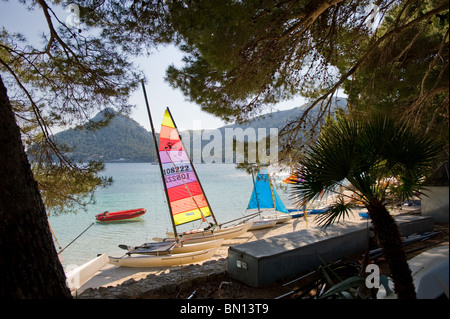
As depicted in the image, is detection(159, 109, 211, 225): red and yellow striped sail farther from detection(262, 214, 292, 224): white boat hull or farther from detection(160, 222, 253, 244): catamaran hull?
detection(262, 214, 292, 224): white boat hull

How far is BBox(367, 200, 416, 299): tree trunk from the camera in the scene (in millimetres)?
1774

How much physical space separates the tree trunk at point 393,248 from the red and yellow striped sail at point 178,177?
8984 mm

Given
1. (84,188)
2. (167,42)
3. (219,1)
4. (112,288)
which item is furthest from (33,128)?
(219,1)

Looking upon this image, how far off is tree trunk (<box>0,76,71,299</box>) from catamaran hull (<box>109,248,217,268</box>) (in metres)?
7.13

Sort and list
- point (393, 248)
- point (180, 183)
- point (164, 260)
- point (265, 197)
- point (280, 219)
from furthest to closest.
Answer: point (265, 197) → point (280, 219) → point (180, 183) → point (164, 260) → point (393, 248)

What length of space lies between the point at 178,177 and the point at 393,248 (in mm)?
9570

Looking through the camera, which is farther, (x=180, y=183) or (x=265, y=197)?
(x=265, y=197)

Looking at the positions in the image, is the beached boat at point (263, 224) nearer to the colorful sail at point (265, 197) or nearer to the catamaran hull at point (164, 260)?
the colorful sail at point (265, 197)

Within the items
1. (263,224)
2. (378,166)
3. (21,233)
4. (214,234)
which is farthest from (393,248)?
(263,224)

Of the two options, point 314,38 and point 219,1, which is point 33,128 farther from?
point 314,38

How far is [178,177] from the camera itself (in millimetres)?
10938

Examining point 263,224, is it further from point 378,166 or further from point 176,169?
point 378,166

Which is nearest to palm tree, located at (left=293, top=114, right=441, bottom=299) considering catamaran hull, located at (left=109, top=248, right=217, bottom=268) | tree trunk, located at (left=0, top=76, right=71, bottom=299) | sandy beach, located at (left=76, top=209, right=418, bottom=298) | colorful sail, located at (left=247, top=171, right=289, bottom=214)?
sandy beach, located at (left=76, top=209, right=418, bottom=298)

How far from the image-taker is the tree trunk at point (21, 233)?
154cm
